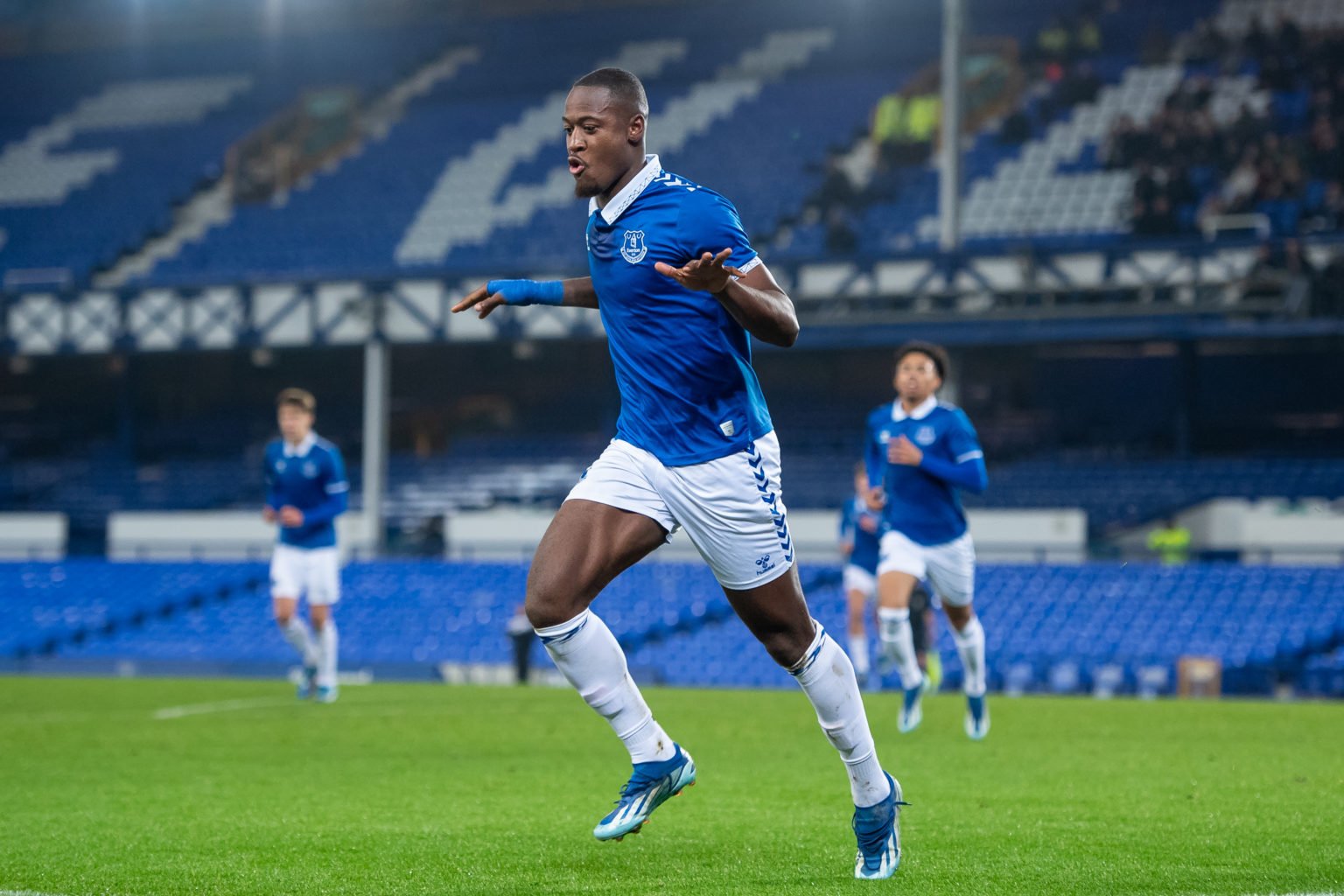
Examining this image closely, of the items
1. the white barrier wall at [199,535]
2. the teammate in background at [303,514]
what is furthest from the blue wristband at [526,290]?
the white barrier wall at [199,535]

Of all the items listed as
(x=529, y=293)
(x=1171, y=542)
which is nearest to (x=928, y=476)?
(x=529, y=293)

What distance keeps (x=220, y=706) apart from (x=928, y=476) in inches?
285

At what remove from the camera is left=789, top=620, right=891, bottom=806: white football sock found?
554 cm

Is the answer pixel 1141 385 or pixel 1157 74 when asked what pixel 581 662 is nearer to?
pixel 1141 385

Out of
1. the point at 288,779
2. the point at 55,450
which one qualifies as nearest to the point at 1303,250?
the point at 288,779

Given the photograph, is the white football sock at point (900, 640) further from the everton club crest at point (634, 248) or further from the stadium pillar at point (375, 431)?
the stadium pillar at point (375, 431)

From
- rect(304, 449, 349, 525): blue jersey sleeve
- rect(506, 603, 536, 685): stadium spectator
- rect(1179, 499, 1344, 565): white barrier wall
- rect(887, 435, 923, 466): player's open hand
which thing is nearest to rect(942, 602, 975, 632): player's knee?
rect(887, 435, 923, 466): player's open hand

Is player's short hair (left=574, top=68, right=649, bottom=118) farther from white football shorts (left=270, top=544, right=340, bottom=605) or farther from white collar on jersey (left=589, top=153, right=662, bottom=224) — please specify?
white football shorts (left=270, top=544, right=340, bottom=605)

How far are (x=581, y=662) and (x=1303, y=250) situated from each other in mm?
20348

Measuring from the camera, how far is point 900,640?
1149 centimetres

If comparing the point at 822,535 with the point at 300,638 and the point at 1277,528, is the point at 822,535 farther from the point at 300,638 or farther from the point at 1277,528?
the point at 300,638

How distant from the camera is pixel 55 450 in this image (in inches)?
1438

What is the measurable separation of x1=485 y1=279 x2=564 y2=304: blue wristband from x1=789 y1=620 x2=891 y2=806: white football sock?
1531 mm

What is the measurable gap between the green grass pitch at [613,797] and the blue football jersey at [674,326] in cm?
147
